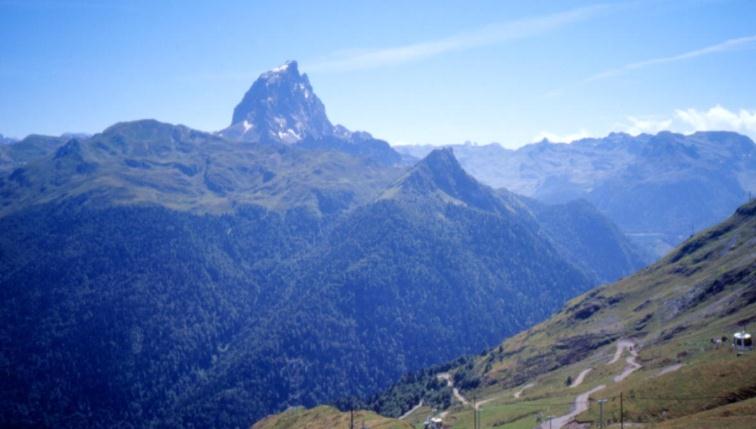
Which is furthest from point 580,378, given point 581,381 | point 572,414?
point 572,414

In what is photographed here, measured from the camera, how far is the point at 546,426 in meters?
130

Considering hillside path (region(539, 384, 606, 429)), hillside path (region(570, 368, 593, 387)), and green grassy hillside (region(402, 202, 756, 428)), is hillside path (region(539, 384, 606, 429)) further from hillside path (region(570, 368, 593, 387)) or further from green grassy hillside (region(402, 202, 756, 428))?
hillside path (region(570, 368, 593, 387))

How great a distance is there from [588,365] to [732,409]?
10841cm

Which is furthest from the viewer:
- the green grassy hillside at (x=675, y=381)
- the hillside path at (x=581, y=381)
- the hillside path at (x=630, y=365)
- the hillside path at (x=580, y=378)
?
the hillside path at (x=580, y=378)

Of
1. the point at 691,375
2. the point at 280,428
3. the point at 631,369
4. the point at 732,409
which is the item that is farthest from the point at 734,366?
the point at 280,428

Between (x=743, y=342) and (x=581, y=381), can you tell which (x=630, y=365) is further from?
(x=743, y=342)

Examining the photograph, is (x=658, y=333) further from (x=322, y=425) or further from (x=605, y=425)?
(x=322, y=425)

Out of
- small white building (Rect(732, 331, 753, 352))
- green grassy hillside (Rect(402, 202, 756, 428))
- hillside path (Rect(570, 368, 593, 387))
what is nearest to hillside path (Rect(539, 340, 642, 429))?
hillside path (Rect(570, 368, 593, 387))

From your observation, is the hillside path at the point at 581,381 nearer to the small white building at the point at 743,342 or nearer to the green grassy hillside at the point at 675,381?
the green grassy hillside at the point at 675,381

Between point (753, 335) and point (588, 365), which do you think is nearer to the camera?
point (753, 335)

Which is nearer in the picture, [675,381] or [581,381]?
[675,381]

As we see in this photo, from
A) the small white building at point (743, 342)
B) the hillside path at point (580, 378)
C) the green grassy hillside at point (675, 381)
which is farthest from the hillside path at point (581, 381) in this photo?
the small white building at point (743, 342)

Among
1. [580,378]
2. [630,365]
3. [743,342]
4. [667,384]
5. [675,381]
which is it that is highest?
[743,342]

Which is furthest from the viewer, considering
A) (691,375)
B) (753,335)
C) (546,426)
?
(753,335)
